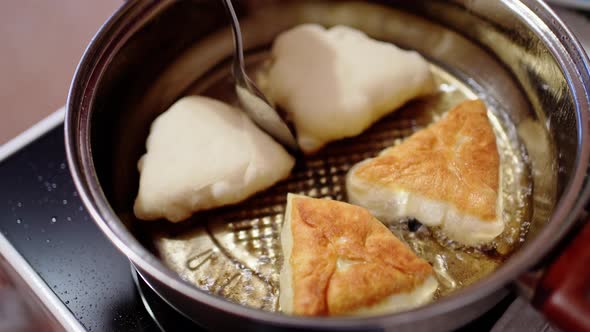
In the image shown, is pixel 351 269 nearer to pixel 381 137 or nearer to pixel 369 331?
pixel 369 331

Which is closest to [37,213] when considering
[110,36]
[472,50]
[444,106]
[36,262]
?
[36,262]

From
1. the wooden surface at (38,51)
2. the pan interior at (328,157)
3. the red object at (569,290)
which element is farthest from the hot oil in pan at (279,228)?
the wooden surface at (38,51)

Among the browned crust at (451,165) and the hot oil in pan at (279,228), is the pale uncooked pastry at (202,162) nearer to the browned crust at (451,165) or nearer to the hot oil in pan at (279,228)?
the hot oil in pan at (279,228)

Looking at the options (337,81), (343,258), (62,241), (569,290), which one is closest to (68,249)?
(62,241)

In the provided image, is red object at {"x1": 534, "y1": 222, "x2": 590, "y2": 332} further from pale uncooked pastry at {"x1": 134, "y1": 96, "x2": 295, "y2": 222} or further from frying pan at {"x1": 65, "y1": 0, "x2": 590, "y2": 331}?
pale uncooked pastry at {"x1": 134, "y1": 96, "x2": 295, "y2": 222}

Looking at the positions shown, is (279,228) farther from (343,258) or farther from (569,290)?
(569,290)
